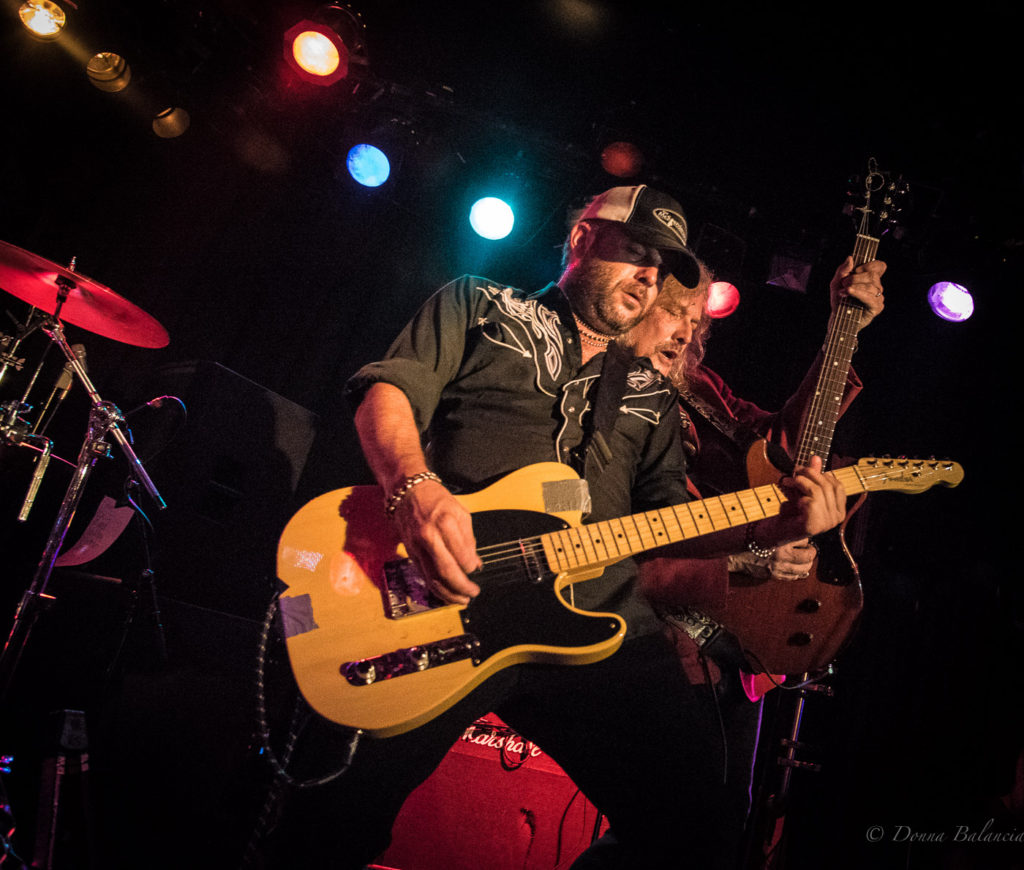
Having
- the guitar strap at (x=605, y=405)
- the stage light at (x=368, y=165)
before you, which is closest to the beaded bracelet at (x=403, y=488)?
the guitar strap at (x=605, y=405)

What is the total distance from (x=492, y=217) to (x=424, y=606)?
384 cm

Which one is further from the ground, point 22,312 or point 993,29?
point 993,29

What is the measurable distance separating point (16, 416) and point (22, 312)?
1.70 metres

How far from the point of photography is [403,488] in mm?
1678

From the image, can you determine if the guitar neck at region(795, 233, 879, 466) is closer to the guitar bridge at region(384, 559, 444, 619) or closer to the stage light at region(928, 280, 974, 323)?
the stage light at region(928, 280, 974, 323)

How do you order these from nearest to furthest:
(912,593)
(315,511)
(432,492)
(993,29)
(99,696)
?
1. (432,492)
2. (315,511)
3. (99,696)
4. (993,29)
5. (912,593)

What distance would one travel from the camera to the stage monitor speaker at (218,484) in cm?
371

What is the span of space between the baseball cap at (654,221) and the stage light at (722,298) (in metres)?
2.04

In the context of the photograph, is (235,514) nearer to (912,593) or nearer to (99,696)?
(99,696)

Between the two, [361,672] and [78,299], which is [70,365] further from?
[361,672]

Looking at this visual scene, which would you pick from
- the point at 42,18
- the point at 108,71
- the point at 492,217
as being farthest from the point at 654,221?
the point at 42,18

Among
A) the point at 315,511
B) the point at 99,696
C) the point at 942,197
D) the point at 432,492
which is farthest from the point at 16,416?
the point at 942,197

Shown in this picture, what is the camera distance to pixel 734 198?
4.69 metres

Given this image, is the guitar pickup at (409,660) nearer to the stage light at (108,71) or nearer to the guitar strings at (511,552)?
the guitar strings at (511,552)
